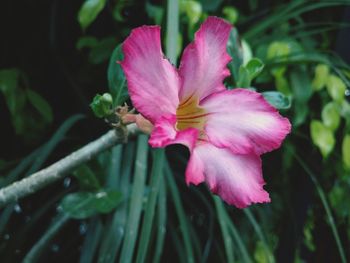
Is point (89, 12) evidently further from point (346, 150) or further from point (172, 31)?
point (346, 150)

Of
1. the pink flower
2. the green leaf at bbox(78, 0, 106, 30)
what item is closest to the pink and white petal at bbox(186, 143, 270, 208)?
the pink flower

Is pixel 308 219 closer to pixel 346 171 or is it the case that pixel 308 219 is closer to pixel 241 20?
pixel 346 171

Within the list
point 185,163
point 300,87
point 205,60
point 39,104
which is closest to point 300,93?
point 300,87

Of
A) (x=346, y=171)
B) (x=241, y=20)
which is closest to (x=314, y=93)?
(x=346, y=171)

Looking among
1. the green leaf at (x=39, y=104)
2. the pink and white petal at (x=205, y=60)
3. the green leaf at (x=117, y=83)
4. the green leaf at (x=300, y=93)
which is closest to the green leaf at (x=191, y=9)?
the green leaf at (x=300, y=93)

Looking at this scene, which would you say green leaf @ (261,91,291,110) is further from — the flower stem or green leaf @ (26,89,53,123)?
green leaf @ (26,89,53,123)

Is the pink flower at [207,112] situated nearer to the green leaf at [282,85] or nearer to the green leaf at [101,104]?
the green leaf at [101,104]

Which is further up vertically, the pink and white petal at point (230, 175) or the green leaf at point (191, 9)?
the pink and white petal at point (230, 175)
